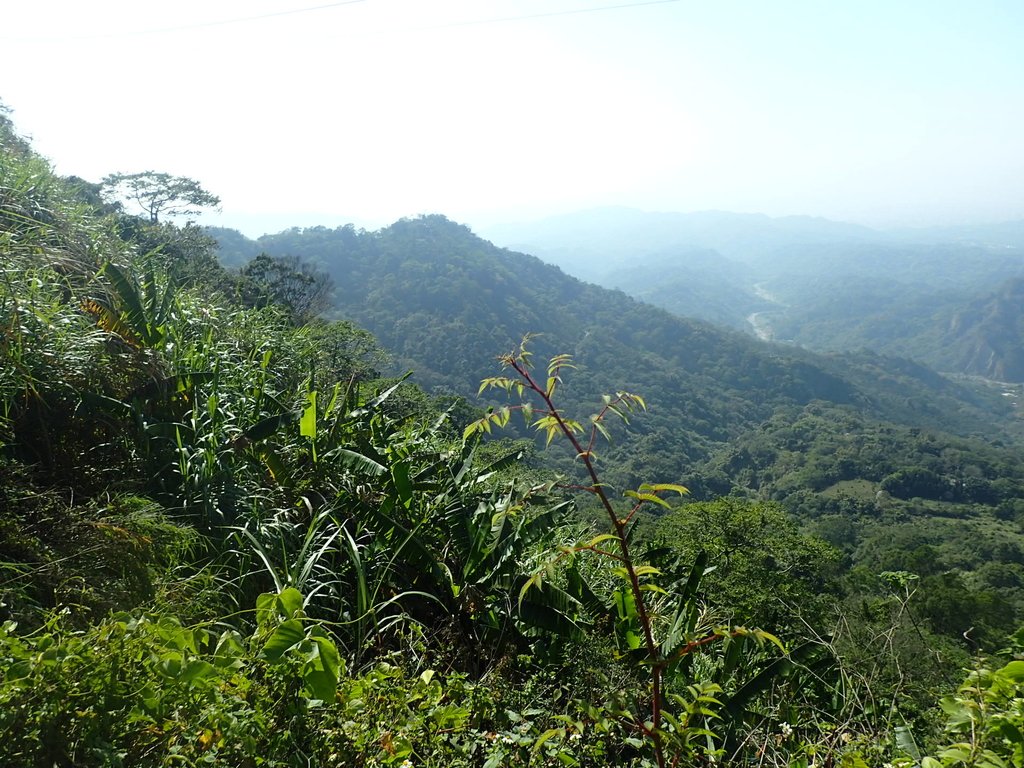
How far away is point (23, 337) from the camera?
98.9 inches

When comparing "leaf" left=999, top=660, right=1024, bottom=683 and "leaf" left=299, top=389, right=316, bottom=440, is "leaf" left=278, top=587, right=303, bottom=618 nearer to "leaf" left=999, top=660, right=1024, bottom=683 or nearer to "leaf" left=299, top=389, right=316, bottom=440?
"leaf" left=999, top=660, right=1024, bottom=683

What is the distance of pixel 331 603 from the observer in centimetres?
240

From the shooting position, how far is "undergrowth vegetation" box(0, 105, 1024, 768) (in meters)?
1.18

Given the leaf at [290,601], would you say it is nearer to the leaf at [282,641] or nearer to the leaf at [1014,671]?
the leaf at [282,641]

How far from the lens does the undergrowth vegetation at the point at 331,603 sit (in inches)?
46.4

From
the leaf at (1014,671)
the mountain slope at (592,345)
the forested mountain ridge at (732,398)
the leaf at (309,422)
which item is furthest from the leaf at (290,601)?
the mountain slope at (592,345)

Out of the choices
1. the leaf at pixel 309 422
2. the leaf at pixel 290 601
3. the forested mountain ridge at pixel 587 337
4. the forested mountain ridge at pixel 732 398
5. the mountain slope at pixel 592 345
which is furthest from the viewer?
the forested mountain ridge at pixel 587 337

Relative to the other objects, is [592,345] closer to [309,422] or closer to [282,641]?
[309,422]

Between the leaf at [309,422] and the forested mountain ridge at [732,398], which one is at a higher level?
the leaf at [309,422]

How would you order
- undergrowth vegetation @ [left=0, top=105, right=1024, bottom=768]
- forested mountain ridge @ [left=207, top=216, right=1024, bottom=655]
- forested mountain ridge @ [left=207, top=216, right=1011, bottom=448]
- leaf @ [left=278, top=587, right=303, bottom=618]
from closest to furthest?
undergrowth vegetation @ [left=0, top=105, right=1024, bottom=768] → leaf @ [left=278, top=587, right=303, bottom=618] → forested mountain ridge @ [left=207, top=216, right=1024, bottom=655] → forested mountain ridge @ [left=207, top=216, right=1011, bottom=448]

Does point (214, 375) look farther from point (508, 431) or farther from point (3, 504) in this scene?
point (508, 431)

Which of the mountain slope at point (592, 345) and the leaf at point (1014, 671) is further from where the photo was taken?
the mountain slope at point (592, 345)

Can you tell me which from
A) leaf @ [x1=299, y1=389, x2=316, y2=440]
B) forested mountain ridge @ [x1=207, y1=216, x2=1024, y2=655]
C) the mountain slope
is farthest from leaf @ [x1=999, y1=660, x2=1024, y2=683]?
the mountain slope

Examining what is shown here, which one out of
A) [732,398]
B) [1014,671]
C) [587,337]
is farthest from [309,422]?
[587,337]
